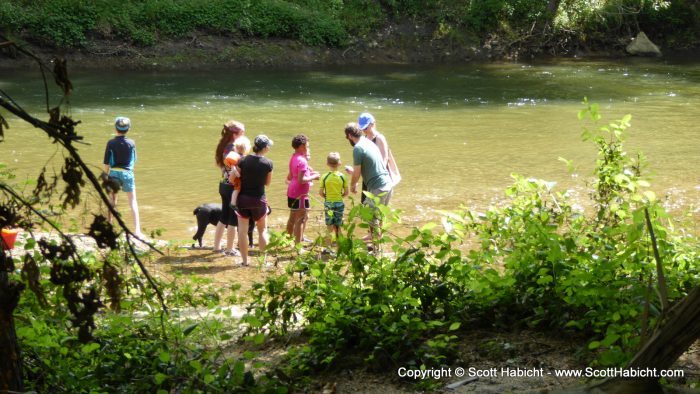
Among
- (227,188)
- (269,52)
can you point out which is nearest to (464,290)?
(227,188)

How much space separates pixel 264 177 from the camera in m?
9.58

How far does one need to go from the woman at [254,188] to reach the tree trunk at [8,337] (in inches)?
205

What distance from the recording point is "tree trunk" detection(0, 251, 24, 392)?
13.2 feet

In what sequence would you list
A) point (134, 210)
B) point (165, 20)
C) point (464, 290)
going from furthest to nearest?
point (165, 20)
point (134, 210)
point (464, 290)

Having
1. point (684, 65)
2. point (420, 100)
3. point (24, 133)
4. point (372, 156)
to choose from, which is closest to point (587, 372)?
point (372, 156)

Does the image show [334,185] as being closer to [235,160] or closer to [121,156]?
[235,160]

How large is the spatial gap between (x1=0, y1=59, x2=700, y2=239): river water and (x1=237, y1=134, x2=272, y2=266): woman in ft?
5.68

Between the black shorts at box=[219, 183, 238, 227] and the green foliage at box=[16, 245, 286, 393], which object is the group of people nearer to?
the black shorts at box=[219, 183, 238, 227]

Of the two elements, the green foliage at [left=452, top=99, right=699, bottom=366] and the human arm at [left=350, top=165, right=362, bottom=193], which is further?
the human arm at [left=350, top=165, right=362, bottom=193]

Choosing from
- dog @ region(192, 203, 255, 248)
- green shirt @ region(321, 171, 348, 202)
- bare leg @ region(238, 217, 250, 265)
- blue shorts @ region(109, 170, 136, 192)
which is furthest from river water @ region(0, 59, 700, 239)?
bare leg @ region(238, 217, 250, 265)

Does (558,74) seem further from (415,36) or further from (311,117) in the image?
(311,117)

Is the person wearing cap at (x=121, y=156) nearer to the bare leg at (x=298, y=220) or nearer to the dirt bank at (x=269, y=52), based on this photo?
the bare leg at (x=298, y=220)

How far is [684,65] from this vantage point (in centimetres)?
2983

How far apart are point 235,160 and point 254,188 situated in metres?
0.40
